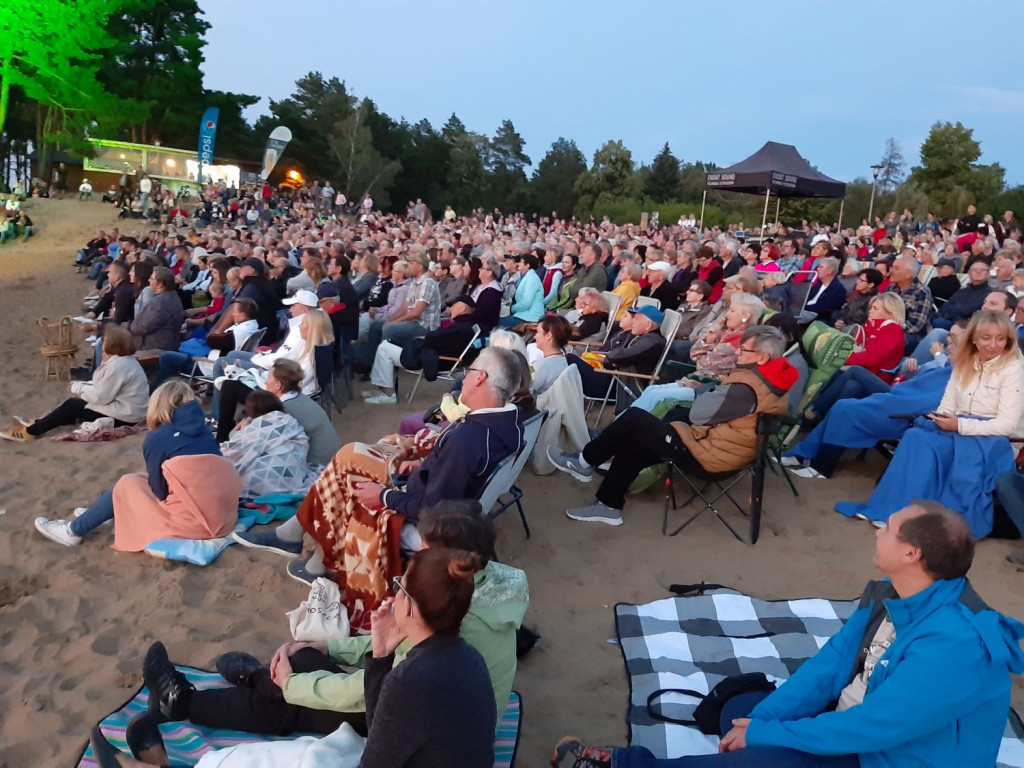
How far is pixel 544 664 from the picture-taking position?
3289 mm

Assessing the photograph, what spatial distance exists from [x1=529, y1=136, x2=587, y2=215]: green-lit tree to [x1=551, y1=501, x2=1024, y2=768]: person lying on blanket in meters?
43.6

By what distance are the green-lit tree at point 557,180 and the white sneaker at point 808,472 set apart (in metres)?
40.3

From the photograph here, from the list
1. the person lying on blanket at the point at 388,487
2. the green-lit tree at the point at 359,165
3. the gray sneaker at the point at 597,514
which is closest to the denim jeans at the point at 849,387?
the gray sneaker at the point at 597,514

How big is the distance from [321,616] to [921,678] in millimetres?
2215

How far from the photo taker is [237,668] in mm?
2746

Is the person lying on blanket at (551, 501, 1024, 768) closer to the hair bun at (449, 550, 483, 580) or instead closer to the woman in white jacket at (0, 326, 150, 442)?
the hair bun at (449, 550, 483, 580)

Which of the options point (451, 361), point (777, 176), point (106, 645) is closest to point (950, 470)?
point (106, 645)

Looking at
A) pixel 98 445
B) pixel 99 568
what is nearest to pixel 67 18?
pixel 98 445

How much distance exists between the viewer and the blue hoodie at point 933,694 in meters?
1.84

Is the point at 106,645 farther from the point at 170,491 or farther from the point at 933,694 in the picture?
the point at 933,694

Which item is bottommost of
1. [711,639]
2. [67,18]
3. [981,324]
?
[711,639]

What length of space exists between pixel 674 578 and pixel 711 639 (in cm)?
64

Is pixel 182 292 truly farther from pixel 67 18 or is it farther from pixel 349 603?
pixel 67 18

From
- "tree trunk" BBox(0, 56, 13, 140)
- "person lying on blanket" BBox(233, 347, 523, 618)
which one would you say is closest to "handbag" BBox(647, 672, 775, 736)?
"person lying on blanket" BBox(233, 347, 523, 618)
